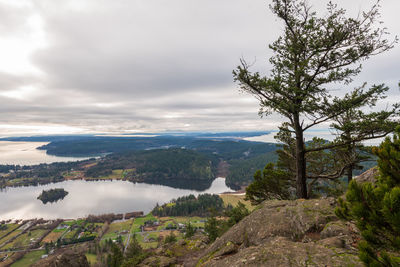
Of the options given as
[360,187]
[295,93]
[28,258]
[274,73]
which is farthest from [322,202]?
[28,258]

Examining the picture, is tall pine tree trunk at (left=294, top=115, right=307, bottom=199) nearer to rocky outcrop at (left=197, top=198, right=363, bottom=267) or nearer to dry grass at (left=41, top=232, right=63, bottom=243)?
rocky outcrop at (left=197, top=198, right=363, bottom=267)

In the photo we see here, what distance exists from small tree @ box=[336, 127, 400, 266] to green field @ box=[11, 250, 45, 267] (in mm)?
96339

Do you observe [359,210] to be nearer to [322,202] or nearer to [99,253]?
[322,202]

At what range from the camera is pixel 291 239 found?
815 cm

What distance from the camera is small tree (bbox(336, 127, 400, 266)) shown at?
10.9ft

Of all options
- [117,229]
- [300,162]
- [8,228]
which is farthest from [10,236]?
[300,162]

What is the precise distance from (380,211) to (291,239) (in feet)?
18.3

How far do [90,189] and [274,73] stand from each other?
209459mm

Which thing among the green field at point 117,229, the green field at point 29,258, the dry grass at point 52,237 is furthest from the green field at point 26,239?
the green field at point 117,229

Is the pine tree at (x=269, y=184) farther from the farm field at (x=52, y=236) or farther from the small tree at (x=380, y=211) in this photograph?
the farm field at (x=52, y=236)

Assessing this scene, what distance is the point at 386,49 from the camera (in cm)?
1016

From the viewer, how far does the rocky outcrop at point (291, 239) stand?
18.9 feet

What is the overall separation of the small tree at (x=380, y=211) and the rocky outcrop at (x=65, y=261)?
849 inches

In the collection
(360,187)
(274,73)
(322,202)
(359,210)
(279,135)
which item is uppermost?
(274,73)
